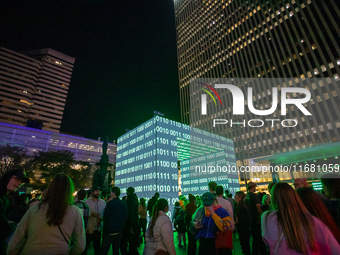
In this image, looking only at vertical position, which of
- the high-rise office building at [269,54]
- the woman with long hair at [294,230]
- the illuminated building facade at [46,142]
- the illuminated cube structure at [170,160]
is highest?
the high-rise office building at [269,54]

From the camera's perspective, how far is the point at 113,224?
454cm

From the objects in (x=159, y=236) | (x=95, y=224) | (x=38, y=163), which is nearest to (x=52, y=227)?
(x=159, y=236)

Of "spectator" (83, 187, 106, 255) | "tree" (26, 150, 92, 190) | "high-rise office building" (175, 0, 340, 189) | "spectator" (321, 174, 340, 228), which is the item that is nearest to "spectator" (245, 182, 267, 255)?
"spectator" (321, 174, 340, 228)

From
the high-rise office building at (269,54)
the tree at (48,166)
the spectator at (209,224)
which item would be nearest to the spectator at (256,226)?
the spectator at (209,224)

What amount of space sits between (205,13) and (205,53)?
18.4 m

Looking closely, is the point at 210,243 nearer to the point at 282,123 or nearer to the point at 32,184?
the point at 32,184

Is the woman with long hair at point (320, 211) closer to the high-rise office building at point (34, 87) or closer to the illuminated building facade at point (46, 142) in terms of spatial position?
the illuminated building facade at point (46, 142)

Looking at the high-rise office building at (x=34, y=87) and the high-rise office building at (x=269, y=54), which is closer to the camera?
the high-rise office building at (x=269, y=54)

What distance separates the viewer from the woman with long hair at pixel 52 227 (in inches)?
72.2

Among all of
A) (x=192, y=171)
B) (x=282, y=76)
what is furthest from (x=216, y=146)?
(x=282, y=76)

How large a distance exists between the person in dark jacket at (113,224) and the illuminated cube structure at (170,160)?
11.8 m

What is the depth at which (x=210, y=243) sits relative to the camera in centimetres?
320

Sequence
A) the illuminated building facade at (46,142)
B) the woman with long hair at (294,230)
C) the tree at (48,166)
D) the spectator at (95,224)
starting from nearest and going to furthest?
the woman with long hair at (294,230) < the spectator at (95,224) < the tree at (48,166) < the illuminated building facade at (46,142)

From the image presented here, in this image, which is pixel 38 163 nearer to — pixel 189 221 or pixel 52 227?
pixel 189 221
